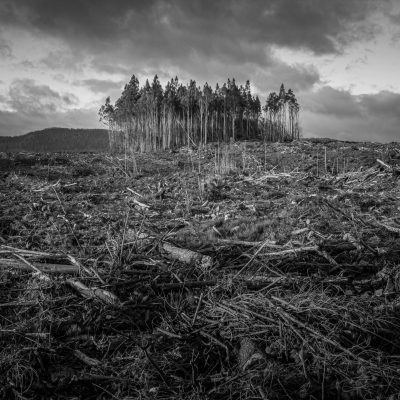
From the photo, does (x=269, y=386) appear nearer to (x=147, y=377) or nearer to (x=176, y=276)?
(x=147, y=377)

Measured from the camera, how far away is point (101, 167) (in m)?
16.4

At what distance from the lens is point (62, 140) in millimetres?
73562

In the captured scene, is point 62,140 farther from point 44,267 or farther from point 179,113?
point 44,267

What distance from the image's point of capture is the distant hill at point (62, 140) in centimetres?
6652

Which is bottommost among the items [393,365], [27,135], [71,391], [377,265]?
[71,391]

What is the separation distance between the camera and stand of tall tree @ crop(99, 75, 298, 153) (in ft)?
151

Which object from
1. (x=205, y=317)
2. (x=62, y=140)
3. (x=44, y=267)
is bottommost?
(x=205, y=317)

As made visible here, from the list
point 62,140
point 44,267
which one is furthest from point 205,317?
point 62,140

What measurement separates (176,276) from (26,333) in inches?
49.9

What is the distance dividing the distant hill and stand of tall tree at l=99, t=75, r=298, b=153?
17.5 m

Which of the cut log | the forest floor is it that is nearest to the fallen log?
the forest floor

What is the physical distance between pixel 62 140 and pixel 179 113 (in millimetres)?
38565

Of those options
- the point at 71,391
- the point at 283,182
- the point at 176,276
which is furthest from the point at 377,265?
the point at 283,182

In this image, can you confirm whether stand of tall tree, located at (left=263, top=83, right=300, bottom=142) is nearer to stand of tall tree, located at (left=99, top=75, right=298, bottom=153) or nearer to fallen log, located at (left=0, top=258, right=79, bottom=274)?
stand of tall tree, located at (left=99, top=75, right=298, bottom=153)
